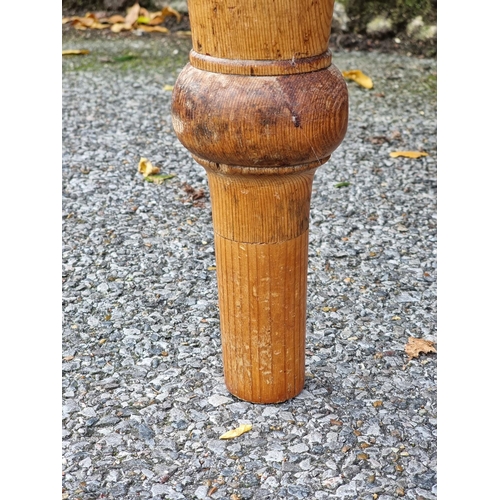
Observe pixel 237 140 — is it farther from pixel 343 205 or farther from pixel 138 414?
pixel 343 205

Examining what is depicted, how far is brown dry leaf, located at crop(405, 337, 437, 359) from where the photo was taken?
2.39 m

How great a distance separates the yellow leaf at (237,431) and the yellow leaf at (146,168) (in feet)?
6.61

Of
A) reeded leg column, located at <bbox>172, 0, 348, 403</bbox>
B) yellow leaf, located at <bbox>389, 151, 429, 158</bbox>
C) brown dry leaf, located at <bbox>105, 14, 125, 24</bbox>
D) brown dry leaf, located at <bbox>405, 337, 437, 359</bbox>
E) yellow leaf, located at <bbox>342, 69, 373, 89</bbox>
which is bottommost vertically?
yellow leaf, located at <bbox>389, 151, 429, 158</bbox>

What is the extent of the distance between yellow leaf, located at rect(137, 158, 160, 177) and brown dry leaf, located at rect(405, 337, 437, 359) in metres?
1.82

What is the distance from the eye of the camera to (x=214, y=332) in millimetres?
2521

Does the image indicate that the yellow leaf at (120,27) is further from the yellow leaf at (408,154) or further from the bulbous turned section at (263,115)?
the bulbous turned section at (263,115)

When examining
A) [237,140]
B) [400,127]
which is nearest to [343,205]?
Result: [400,127]

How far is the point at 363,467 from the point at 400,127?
9.22 feet

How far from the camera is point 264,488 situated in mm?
1842

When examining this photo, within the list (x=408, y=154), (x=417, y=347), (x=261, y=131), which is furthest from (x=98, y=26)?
(x=261, y=131)

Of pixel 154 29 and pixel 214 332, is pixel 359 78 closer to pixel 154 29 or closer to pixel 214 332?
pixel 154 29

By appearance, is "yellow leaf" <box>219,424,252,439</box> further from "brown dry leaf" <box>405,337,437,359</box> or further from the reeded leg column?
"brown dry leaf" <box>405,337,437,359</box>

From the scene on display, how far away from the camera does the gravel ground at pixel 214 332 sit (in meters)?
1.90

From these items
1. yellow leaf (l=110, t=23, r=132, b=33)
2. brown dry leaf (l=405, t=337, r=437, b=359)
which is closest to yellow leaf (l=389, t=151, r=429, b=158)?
brown dry leaf (l=405, t=337, r=437, b=359)
